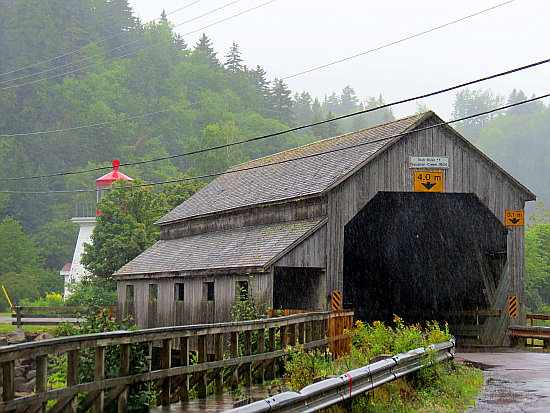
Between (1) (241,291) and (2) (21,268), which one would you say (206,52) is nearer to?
(2) (21,268)

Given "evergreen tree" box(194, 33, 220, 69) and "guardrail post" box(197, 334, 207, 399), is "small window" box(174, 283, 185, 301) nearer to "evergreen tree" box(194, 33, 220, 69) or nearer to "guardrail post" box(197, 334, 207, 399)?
"guardrail post" box(197, 334, 207, 399)

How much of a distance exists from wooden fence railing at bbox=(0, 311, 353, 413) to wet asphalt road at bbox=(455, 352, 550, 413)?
344 centimetres

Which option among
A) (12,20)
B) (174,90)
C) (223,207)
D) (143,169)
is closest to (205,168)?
(143,169)

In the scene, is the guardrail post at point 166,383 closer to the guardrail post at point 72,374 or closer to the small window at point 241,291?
the guardrail post at point 72,374

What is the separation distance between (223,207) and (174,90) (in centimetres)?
9617

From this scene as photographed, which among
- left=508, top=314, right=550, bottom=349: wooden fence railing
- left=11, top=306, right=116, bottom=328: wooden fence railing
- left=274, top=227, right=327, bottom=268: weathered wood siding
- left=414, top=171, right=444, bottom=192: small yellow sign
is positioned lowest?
left=11, top=306, right=116, bottom=328: wooden fence railing

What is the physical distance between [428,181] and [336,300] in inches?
199

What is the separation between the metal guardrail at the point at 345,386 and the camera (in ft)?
25.9

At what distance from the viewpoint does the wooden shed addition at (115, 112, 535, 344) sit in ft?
79.7

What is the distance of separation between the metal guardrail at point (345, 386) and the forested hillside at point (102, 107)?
251 ft

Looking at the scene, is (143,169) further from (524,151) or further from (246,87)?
(524,151)

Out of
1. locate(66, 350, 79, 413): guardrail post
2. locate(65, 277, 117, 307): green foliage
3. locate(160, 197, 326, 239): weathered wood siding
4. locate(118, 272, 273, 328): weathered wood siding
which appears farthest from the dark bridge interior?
locate(65, 277, 117, 307): green foliage

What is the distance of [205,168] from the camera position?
88.6 meters

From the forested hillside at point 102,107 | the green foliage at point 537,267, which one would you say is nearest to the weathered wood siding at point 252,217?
the green foliage at point 537,267
